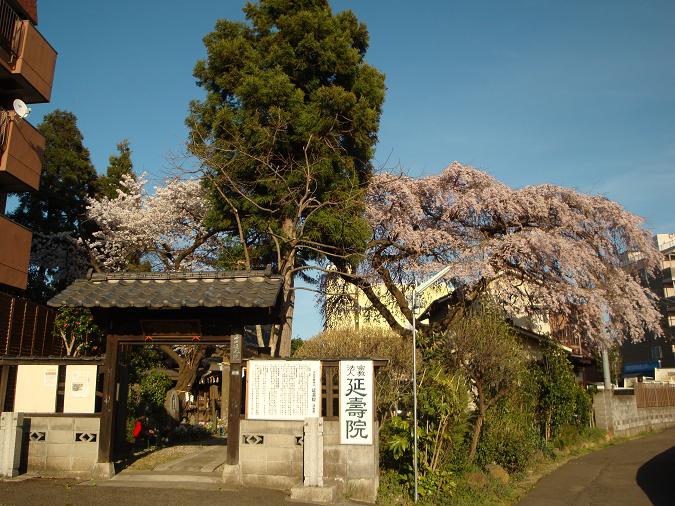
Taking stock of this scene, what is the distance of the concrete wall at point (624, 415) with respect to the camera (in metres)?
23.3

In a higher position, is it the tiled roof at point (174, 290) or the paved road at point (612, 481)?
the tiled roof at point (174, 290)

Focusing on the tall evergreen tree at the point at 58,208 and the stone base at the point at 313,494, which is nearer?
the stone base at the point at 313,494

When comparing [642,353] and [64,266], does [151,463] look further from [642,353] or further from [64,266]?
[642,353]

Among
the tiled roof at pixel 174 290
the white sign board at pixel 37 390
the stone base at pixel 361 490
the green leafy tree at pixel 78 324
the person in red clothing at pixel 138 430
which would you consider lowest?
the stone base at pixel 361 490

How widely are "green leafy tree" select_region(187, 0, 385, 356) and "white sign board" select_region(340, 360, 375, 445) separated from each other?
6.21 metres

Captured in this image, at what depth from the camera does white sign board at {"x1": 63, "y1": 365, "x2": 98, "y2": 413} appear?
37.8ft

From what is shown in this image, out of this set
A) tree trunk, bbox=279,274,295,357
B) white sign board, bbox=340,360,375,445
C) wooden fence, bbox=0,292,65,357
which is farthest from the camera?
tree trunk, bbox=279,274,295,357

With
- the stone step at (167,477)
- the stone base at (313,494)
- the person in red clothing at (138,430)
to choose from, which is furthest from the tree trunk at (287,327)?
the stone base at (313,494)

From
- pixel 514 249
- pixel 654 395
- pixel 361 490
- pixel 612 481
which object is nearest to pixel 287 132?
pixel 514 249

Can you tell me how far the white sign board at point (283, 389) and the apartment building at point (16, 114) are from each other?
9.38 metres

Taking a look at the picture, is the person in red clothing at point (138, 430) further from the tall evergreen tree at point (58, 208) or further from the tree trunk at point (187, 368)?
the tall evergreen tree at point (58, 208)

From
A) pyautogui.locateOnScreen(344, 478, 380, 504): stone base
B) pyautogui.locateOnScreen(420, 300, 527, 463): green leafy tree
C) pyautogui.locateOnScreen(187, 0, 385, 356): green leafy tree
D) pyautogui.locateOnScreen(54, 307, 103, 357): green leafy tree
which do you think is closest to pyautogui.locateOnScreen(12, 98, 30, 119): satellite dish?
pyautogui.locateOnScreen(187, 0, 385, 356): green leafy tree

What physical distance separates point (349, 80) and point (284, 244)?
616cm

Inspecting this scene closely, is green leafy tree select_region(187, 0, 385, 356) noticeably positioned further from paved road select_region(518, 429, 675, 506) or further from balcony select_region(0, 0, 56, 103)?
paved road select_region(518, 429, 675, 506)
